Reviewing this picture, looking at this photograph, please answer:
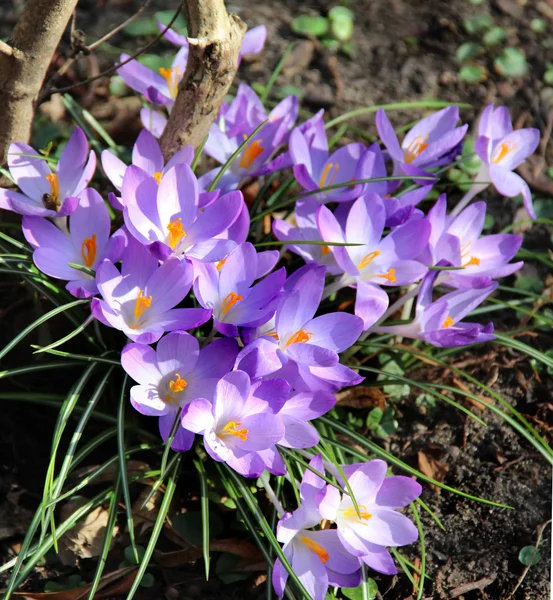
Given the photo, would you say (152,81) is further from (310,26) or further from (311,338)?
(310,26)

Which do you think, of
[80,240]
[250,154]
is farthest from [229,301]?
[250,154]

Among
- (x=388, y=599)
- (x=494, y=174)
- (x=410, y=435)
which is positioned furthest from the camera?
(x=410, y=435)

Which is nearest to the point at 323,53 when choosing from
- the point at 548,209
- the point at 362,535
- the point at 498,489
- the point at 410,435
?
the point at 548,209

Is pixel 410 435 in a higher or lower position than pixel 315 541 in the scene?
lower

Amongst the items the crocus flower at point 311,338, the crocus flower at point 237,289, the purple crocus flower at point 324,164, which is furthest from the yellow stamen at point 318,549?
the purple crocus flower at point 324,164

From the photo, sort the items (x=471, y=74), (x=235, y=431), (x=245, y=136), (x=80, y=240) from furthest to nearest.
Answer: (x=471, y=74) → (x=245, y=136) → (x=80, y=240) → (x=235, y=431)

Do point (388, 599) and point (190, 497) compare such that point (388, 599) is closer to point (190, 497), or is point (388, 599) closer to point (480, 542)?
point (480, 542)

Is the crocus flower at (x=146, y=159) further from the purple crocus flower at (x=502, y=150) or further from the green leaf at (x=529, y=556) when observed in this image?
the green leaf at (x=529, y=556)

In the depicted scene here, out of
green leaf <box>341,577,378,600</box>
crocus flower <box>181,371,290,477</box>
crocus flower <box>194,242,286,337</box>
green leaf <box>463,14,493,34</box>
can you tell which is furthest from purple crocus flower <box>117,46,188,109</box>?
green leaf <box>463,14,493,34</box>
